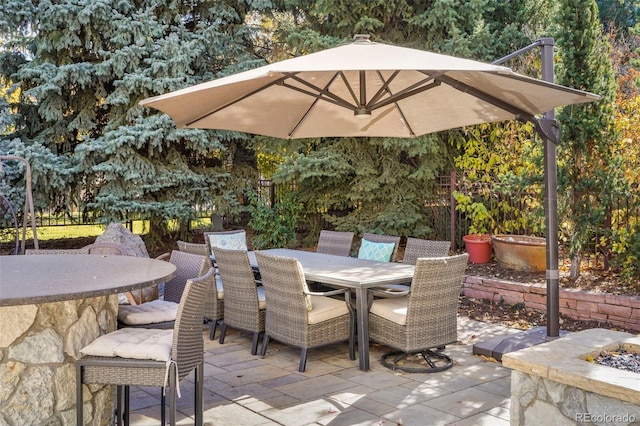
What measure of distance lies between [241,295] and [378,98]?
1972 millimetres

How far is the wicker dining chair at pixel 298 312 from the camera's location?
4289 mm

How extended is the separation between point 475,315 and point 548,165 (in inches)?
85.9

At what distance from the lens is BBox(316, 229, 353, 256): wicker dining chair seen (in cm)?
607

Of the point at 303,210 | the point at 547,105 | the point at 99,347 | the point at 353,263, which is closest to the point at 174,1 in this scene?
the point at 303,210

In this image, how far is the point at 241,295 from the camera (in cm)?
488

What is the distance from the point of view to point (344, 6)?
8.58m

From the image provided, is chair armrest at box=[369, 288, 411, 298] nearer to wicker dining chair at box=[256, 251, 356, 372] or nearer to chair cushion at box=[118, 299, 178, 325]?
wicker dining chair at box=[256, 251, 356, 372]

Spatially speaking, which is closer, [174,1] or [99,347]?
[99,347]

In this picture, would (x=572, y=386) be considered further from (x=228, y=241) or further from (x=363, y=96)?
(x=228, y=241)

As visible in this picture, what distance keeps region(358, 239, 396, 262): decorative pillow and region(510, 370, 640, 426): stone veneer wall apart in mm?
2644

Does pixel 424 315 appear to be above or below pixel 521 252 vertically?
below

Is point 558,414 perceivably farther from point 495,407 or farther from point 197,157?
point 197,157

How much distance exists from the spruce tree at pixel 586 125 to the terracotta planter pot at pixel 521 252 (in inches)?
22.4

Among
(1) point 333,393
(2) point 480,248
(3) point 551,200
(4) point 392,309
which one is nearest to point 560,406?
(1) point 333,393
